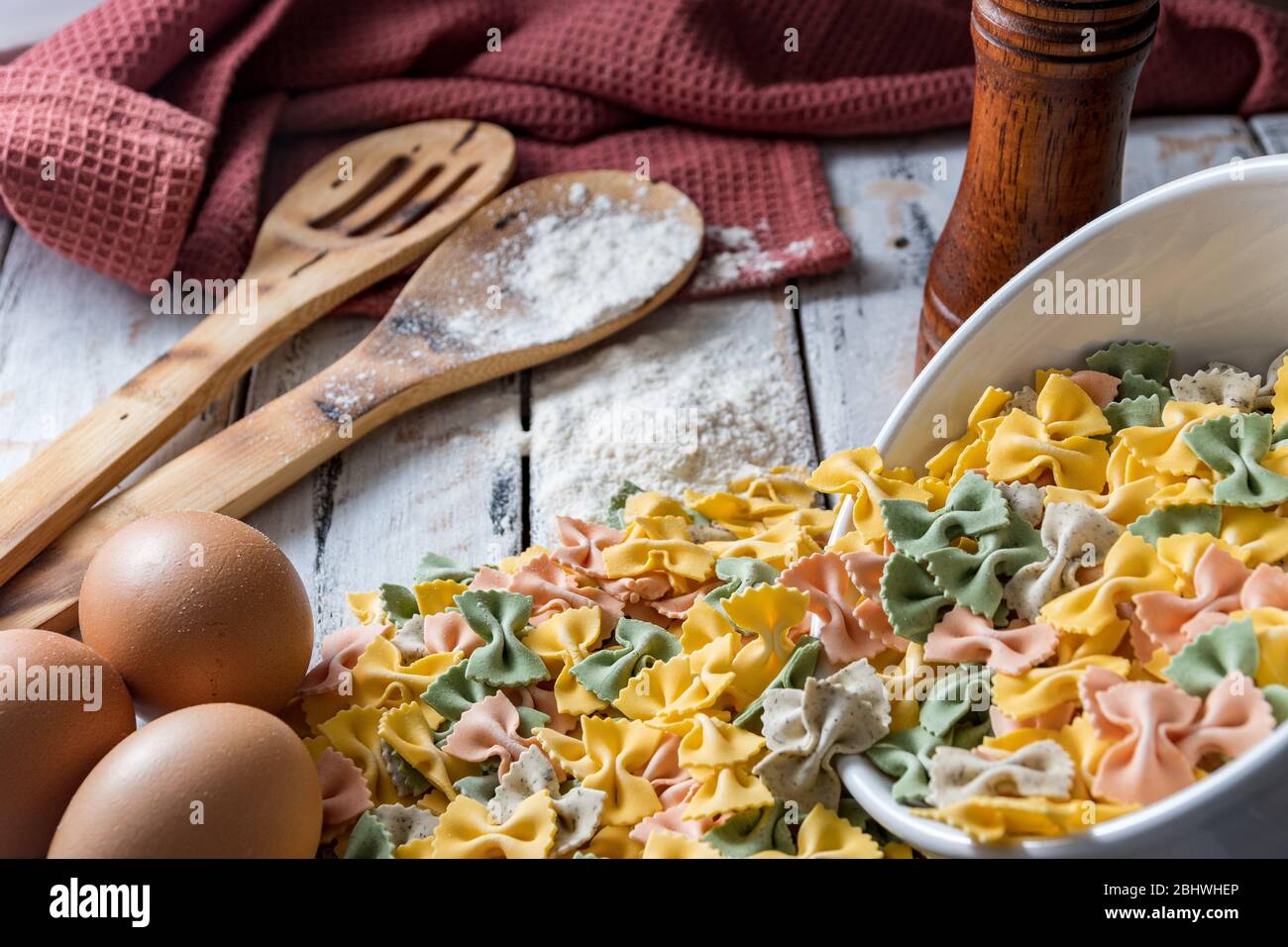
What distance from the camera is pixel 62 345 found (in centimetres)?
121

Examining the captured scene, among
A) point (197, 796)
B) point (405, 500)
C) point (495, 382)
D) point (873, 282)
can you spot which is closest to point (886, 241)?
point (873, 282)

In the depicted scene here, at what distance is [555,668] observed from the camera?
0.85 meters

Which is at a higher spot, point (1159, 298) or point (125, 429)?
point (1159, 298)

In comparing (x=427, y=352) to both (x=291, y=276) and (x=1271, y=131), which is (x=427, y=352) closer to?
(x=291, y=276)

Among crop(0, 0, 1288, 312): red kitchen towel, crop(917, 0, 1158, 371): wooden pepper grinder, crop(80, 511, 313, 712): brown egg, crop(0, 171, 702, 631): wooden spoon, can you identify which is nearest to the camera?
crop(80, 511, 313, 712): brown egg

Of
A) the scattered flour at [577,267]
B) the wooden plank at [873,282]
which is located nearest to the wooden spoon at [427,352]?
the scattered flour at [577,267]

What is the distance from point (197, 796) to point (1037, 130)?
27.2 inches

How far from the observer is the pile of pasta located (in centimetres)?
64

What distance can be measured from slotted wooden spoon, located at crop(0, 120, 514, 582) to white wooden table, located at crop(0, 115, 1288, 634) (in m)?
0.05

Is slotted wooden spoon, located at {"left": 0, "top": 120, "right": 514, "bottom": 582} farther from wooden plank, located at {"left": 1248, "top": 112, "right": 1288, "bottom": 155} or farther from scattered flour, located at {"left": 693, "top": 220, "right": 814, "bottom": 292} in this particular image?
wooden plank, located at {"left": 1248, "top": 112, "right": 1288, "bottom": 155}

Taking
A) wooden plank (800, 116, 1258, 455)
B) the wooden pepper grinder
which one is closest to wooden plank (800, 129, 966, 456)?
wooden plank (800, 116, 1258, 455)

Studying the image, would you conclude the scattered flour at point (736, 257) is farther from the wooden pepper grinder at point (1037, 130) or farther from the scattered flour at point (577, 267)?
the wooden pepper grinder at point (1037, 130)

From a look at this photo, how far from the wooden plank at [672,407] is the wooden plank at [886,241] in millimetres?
31

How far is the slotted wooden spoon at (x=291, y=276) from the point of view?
3.23ft
